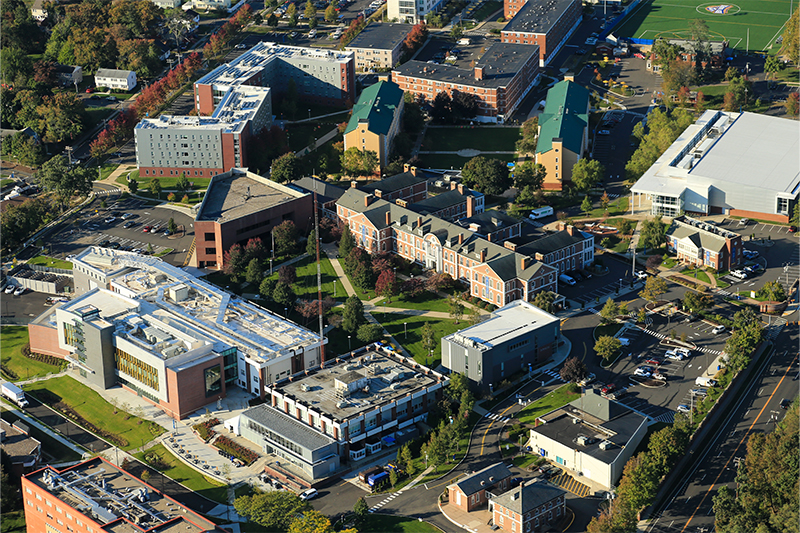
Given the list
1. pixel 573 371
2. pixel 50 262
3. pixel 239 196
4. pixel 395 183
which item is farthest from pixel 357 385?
pixel 50 262

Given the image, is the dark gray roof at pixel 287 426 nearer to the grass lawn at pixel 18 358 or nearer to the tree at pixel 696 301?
the grass lawn at pixel 18 358

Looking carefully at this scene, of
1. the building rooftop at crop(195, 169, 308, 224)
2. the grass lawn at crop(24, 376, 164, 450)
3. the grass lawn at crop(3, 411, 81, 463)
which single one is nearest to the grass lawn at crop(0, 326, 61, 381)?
the grass lawn at crop(24, 376, 164, 450)

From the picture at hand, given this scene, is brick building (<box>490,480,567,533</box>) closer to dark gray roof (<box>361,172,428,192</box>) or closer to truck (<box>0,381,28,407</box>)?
truck (<box>0,381,28,407</box>)

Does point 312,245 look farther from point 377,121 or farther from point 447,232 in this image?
point 377,121

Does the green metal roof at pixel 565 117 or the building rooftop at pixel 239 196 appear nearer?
the building rooftop at pixel 239 196

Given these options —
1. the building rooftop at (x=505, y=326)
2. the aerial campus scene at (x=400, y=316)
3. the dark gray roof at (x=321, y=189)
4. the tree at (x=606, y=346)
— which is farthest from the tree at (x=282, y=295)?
the tree at (x=606, y=346)

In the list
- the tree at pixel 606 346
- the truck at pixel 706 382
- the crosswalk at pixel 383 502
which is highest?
the tree at pixel 606 346

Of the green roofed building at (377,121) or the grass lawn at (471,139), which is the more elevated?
the green roofed building at (377,121)
